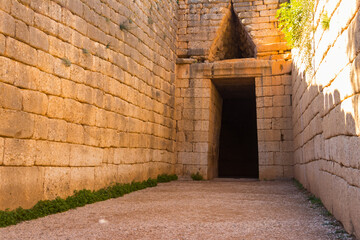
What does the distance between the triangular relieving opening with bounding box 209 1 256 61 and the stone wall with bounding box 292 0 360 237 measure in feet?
17.8

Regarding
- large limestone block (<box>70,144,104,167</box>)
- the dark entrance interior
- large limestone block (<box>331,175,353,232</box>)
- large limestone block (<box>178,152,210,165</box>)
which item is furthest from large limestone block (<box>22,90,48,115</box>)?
the dark entrance interior

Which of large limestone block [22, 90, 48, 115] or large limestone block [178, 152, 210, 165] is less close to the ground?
large limestone block [22, 90, 48, 115]

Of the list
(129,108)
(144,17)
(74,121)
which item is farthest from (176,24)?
(74,121)

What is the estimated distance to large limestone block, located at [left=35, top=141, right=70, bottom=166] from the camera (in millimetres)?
4641

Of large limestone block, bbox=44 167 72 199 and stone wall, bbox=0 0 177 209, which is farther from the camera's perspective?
large limestone block, bbox=44 167 72 199

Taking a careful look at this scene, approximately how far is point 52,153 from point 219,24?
7.34 metres

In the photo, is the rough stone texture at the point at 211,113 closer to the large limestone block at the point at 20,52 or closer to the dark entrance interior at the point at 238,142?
the dark entrance interior at the point at 238,142

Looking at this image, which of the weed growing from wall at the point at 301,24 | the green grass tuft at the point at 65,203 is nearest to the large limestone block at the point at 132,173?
the green grass tuft at the point at 65,203

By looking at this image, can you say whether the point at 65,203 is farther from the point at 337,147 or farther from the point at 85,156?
the point at 337,147

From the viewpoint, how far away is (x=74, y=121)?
542cm

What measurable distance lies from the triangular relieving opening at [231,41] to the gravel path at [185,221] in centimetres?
593

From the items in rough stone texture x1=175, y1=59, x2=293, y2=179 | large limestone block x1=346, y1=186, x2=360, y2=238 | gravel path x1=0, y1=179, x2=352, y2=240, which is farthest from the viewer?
rough stone texture x1=175, y1=59, x2=293, y2=179

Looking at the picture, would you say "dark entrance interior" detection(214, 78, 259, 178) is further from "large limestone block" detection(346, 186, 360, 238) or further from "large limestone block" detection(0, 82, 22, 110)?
"large limestone block" detection(346, 186, 360, 238)

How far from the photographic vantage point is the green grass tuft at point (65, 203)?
4004 millimetres
